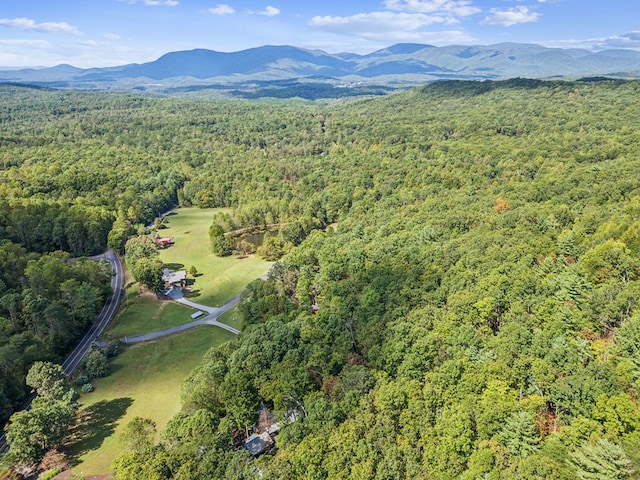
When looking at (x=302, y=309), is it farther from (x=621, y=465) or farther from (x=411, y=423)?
(x=621, y=465)

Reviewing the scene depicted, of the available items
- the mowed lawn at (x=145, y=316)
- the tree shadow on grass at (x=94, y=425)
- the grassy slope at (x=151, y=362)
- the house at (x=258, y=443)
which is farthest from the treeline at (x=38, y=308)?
the house at (x=258, y=443)

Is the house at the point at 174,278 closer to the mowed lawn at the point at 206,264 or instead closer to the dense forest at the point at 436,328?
the mowed lawn at the point at 206,264

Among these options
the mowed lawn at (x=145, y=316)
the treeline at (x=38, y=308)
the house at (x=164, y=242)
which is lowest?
the mowed lawn at (x=145, y=316)

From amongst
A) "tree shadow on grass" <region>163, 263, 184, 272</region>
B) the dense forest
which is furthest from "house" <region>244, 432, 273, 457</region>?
"tree shadow on grass" <region>163, 263, 184, 272</region>

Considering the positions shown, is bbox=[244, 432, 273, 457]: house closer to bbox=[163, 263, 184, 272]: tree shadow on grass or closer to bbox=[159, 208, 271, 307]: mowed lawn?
bbox=[159, 208, 271, 307]: mowed lawn

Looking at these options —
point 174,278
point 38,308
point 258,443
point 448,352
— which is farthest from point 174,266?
point 448,352

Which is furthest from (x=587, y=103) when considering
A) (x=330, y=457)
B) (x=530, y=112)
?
(x=330, y=457)
